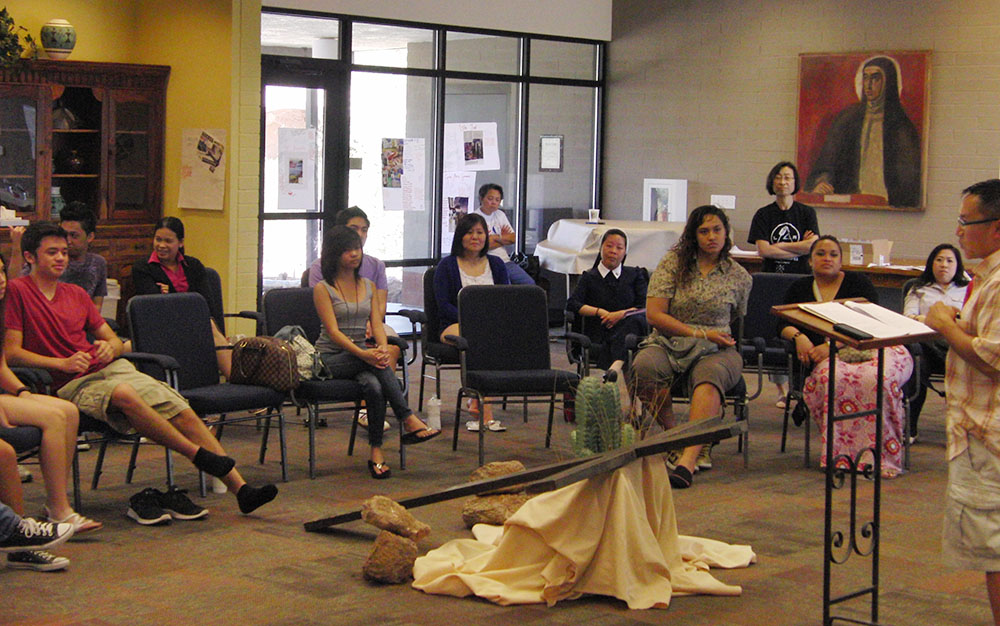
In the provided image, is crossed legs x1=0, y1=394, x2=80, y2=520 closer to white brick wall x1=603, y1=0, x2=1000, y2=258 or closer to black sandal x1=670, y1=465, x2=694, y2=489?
black sandal x1=670, y1=465, x2=694, y2=489

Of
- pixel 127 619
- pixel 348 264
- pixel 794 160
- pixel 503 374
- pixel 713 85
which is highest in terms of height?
pixel 713 85

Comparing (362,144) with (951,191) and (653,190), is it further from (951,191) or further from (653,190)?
(951,191)

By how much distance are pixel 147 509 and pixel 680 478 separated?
2.32 metres

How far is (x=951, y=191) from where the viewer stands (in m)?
9.90

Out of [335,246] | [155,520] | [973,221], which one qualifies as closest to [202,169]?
[335,246]

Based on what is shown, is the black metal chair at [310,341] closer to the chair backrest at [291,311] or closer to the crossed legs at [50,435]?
the chair backrest at [291,311]

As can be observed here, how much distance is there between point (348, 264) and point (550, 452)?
1402mm

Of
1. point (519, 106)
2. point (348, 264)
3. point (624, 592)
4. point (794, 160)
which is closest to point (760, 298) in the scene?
point (348, 264)

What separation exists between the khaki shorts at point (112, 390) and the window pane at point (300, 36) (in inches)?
183

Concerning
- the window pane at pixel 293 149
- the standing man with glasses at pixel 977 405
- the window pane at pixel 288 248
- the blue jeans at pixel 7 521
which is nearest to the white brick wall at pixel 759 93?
the window pane at pixel 293 149

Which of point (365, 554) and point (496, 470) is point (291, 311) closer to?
point (496, 470)

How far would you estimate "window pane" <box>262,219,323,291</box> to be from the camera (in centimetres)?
964

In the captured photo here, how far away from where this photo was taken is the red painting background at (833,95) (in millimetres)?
10008

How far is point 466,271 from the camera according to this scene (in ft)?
23.5
